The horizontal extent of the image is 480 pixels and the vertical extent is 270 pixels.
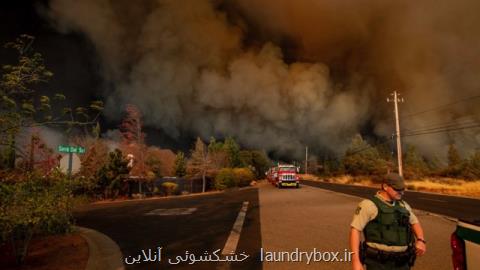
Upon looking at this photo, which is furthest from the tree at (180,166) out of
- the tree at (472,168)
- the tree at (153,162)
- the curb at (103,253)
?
the curb at (103,253)

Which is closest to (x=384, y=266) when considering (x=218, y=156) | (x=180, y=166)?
(x=218, y=156)

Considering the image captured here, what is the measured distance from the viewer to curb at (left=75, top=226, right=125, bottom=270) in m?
6.40

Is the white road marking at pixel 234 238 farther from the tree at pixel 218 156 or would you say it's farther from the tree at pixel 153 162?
the tree at pixel 218 156

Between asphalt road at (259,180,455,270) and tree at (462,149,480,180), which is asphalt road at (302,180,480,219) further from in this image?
tree at (462,149,480,180)

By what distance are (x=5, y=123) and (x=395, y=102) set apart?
47.7 m

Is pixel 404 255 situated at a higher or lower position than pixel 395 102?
lower

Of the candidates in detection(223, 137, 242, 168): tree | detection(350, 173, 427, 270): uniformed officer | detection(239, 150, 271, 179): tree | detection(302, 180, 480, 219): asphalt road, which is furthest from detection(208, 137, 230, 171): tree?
detection(350, 173, 427, 270): uniformed officer

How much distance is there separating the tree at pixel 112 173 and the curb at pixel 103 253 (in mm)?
21282

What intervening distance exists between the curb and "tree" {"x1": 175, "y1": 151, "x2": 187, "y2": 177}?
70721mm

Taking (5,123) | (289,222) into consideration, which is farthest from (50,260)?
(289,222)

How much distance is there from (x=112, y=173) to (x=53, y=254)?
79.6 ft

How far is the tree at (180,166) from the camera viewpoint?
80975 millimetres

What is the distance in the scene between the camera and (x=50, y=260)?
675 centimetres

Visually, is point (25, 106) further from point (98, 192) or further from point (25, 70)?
point (98, 192)
